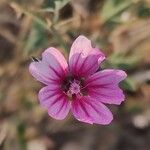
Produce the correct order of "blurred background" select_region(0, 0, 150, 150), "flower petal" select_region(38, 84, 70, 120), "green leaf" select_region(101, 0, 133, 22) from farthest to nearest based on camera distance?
"blurred background" select_region(0, 0, 150, 150)
"green leaf" select_region(101, 0, 133, 22)
"flower petal" select_region(38, 84, 70, 120)

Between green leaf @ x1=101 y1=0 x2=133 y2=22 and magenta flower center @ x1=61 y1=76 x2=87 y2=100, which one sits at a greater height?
magenta flower center @ x1=61 y1=76 x2=87 y2=100

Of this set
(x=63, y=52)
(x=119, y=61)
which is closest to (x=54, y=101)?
(x=119, y=61)

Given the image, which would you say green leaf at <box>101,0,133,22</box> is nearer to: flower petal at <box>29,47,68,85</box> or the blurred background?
the blurred background

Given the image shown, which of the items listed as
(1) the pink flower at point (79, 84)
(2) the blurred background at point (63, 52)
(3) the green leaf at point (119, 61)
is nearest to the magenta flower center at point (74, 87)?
(1) the pink flower at point (79, 84)

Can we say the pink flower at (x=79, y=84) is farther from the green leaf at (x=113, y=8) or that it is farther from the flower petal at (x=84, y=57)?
the green leaf at (x=113, y=8)

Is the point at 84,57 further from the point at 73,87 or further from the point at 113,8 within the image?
the point at 113,8

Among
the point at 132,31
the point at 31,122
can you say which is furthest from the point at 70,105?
the point at 132,31

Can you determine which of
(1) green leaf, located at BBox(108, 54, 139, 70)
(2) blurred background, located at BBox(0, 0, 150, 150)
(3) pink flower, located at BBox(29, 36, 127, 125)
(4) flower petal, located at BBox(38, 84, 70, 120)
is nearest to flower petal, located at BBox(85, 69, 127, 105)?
(3) pink flower, located at BBox(29, 36, 127, 125)

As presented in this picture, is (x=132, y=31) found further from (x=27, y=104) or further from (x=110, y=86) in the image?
(x=110, y=86)

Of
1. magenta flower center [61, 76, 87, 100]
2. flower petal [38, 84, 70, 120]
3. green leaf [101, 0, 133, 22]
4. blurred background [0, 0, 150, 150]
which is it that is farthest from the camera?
blurred background [0, 0, 150, 150]
